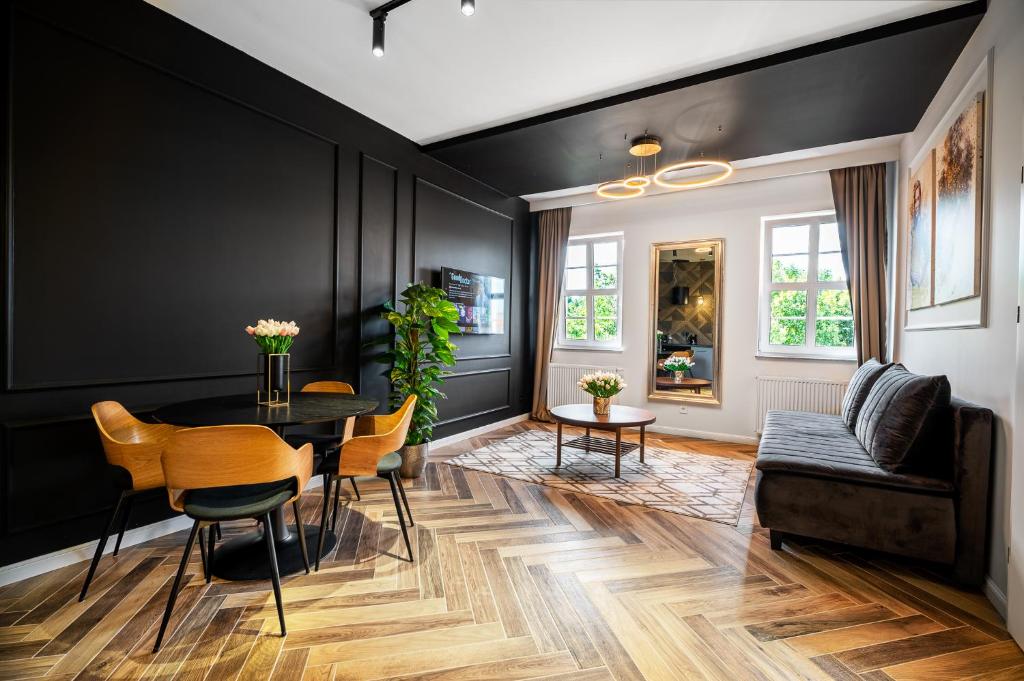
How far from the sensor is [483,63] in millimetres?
3189

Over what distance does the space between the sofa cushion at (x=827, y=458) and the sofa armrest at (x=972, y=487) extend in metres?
0.08

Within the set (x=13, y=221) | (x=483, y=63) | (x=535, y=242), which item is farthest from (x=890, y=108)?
(x=13, y=221)

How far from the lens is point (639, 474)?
4.07 meters

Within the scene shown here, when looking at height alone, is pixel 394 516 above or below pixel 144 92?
below

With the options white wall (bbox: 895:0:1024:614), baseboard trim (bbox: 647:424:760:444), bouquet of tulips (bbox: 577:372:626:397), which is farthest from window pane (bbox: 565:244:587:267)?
white wall (bbox: 895:0:1024:614)

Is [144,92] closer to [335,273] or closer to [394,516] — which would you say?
[335,273]

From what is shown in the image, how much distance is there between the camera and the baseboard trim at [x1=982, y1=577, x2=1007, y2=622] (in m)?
2.07

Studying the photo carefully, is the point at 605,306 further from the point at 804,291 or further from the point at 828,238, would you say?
the point at 828,238

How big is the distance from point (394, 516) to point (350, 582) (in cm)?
81

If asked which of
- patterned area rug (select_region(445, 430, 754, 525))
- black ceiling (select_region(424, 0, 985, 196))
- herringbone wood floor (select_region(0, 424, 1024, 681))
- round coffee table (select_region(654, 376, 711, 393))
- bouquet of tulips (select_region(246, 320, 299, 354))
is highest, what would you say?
black ceiling (select_region(424, 0, 985, 196))

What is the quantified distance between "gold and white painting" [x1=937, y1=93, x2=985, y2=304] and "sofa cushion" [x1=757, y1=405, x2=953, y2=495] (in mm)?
1027

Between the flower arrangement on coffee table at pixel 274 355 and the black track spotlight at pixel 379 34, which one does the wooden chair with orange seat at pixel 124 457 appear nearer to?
the flower arrangement on coffee table at pixel 274 355

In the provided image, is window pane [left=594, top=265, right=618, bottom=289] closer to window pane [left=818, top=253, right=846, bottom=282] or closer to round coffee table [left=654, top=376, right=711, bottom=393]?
round coffee table [left=654, top=376, right=711, bottom=393]

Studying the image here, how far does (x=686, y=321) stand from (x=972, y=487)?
3644 mm
